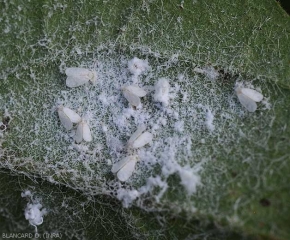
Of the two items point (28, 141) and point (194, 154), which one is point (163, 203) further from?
point (28, 141)

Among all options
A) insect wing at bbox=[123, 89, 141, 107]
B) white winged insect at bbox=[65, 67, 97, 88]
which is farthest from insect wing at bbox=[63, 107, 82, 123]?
insect wing at bbox=[123, 89, 141, 107]

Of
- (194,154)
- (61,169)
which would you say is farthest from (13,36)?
(194,154)

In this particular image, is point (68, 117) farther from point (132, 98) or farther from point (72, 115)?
point (132, 98)

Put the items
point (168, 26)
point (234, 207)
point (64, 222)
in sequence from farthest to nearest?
point (64, 222) < point (168, 26) < point (234, 207)

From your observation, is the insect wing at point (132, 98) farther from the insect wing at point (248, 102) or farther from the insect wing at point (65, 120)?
the insect wing at point (248, 102)

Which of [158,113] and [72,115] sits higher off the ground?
[158,113]

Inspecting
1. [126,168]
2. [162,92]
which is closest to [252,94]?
[162,92]
